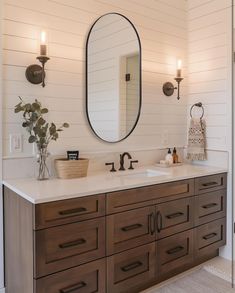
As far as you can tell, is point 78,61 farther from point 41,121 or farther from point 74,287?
point 74,287

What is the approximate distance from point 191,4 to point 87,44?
1.39 meters

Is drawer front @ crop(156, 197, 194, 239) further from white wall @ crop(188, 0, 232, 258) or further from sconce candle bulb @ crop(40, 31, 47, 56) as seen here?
sconce candle bulb @ crop(40, 31, 47, 56)

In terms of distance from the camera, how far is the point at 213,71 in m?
2.89

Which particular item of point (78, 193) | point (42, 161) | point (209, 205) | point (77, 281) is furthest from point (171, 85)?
point (77, 281)

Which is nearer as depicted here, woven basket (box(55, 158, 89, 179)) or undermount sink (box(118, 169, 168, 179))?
woven basket (box(55, 158, 89, 179))

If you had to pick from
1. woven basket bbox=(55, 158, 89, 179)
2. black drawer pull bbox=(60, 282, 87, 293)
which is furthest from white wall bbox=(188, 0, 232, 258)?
black drawer pull bbox=(60, 282, 87, 293)

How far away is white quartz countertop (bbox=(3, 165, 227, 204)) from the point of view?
1.69m

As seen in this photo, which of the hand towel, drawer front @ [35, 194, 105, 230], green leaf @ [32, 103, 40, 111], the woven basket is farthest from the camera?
the hand towel

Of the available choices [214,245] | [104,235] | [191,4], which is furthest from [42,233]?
[191,4]

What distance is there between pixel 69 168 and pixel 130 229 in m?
0.61

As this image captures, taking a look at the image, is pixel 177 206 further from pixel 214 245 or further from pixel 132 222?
pixel 214 245

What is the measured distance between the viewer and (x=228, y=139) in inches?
109

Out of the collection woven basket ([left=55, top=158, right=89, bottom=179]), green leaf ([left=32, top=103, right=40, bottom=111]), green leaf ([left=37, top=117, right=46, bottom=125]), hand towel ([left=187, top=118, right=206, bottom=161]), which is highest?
green leaf ([left=32, top=103, right=40, bottom=111])

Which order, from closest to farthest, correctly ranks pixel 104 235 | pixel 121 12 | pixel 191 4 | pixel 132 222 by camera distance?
pixel 104 235, pixel 132 222, pixel 121 12, pixel 191 4
